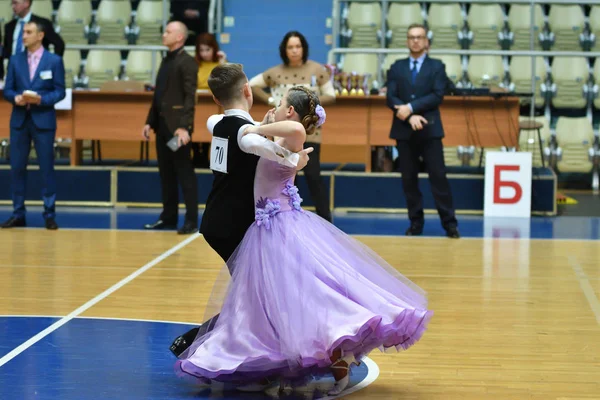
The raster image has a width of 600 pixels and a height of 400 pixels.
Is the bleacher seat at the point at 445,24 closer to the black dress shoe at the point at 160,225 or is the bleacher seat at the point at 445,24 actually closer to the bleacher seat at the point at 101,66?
the bleacher seat at the point at 101,66

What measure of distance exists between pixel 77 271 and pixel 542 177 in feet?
17.6

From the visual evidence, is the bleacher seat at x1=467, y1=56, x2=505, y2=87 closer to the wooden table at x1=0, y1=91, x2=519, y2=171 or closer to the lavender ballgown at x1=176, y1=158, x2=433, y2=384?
the wooden table at x1=0, y1=91, x2=519, y2=171

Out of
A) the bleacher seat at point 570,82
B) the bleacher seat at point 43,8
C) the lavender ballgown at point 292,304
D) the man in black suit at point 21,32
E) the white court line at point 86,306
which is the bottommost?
the white court line at point 86,306

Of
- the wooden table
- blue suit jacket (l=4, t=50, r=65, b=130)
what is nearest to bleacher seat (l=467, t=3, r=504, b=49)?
the wooden table

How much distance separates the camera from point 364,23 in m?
14.8

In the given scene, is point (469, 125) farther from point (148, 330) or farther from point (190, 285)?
point (148, 330)

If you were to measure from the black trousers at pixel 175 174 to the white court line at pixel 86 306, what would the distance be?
0.44 m

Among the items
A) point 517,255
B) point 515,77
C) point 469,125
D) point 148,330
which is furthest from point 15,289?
point 515,77

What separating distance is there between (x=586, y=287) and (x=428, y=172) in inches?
98.0

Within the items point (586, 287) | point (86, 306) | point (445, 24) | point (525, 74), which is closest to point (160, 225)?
point (86, 306)

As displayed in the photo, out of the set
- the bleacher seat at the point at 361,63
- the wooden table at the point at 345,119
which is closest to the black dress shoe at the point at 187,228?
the wooden table at the point at 345,119

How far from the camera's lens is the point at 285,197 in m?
4.43

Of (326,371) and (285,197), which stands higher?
(285,197)

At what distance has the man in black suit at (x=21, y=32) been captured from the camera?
10.7 m
